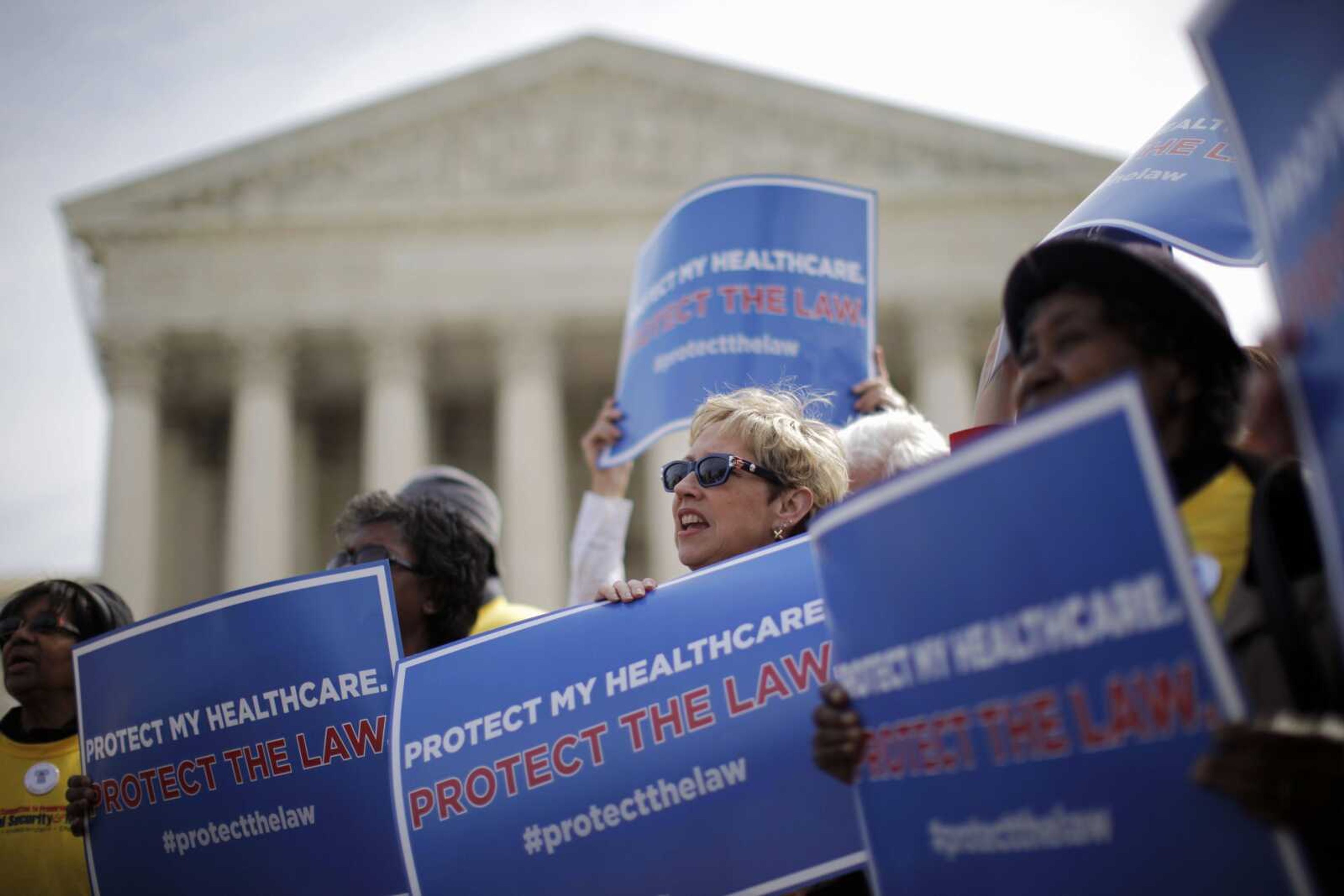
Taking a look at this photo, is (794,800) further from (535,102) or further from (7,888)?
(535,102)

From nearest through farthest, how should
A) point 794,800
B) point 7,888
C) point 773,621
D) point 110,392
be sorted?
1. point 794,800
2. point 773,621
3. point 7,888
4. point 110,392

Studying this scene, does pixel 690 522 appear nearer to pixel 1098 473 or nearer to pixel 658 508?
pixel 1098 473

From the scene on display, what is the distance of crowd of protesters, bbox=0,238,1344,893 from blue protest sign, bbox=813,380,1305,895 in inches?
3.7

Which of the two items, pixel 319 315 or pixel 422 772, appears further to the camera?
pixel 319 315

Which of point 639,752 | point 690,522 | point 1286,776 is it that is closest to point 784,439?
point 690,522

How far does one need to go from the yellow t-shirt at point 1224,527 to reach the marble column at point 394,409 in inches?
1099

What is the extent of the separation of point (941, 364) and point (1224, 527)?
95.1 feet

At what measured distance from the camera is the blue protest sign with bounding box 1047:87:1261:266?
4.00 m

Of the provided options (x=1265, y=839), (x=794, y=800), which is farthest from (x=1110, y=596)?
(x=794, y=800)

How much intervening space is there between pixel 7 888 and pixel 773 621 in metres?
2.83

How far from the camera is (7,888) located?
13.2ft

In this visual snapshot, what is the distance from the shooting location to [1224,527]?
2.15 metres

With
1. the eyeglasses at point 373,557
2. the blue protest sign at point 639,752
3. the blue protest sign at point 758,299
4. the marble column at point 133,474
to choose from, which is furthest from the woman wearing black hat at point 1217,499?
the marble column at point 133,474

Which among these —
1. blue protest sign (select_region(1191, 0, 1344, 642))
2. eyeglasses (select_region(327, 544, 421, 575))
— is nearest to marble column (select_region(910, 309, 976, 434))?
eyeglasses (select_region(327, 544, 421, 575))
